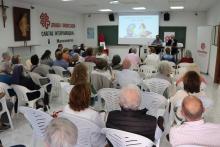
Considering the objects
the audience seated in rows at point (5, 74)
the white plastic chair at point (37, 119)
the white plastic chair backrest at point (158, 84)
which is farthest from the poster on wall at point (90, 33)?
the white plastic chair at point (37, 119)

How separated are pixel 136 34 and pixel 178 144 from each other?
41.3ft

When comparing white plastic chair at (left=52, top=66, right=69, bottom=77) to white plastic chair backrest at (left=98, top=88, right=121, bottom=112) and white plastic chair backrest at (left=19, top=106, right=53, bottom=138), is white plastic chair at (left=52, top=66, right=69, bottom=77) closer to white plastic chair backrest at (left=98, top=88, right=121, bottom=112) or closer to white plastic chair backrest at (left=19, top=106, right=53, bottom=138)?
white plastic chair backrest at (left=98, top=88, right=121, bottom=112)

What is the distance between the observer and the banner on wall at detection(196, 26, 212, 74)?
10.6 meters

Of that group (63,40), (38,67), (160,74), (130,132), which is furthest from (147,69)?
(63,40)

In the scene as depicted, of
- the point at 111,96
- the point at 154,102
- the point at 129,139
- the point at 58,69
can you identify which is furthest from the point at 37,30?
the point at 129,139

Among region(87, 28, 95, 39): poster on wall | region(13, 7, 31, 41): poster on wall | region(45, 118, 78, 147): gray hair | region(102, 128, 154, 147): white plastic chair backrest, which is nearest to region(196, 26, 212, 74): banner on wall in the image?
region(87, 28, 95, 39): poster on wall

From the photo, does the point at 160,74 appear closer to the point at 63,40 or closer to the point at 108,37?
the point at 63,40

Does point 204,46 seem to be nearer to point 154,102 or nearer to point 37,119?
point 154,102

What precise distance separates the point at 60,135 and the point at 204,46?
1059cm

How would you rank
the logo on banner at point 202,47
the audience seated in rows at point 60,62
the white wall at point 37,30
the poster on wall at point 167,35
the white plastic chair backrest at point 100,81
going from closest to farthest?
the white plastic chair backrest at point 100,81 < the audience seated in rows at point 60,62 < the white wall at point 37,30 < the logo on banner at point 202,47 < the poster on wall at point 167,35

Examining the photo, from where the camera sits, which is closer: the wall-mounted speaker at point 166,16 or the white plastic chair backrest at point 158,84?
the white plastic chair backrest at point 158,84

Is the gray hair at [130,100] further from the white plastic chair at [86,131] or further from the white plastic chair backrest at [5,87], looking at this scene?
the white plastic chair backrest at [5,87]

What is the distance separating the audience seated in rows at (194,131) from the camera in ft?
6.70

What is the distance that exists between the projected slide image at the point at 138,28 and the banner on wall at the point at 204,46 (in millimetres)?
2976
